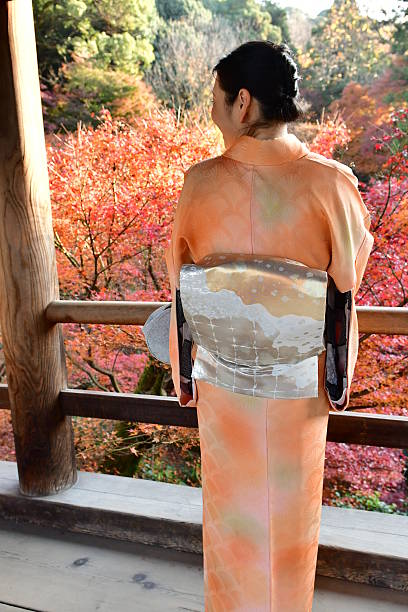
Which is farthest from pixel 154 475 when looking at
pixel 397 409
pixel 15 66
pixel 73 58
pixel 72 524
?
pixel 73 58

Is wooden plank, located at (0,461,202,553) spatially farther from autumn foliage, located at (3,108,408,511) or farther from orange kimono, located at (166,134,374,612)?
autumn foliage, located at (3,108,408,511)

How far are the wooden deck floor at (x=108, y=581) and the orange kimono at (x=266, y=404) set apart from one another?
0.36 metres

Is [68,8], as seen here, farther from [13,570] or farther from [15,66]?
[13,570]

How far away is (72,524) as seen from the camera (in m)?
1.95

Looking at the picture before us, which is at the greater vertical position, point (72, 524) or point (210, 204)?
point (210, 204)

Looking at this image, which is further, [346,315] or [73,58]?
[73,58]

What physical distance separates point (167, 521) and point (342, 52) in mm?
8087

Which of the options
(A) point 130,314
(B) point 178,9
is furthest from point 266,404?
(B) point 178,9

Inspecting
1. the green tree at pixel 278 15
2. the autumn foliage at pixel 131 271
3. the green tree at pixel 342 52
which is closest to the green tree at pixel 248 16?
the green tree at pixel 278 15

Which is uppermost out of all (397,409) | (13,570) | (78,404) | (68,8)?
(68,8)

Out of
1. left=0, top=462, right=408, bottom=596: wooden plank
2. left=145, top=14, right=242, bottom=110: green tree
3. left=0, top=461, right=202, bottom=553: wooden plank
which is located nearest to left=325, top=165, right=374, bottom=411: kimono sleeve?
left=0, top=462, right=408, bottom=596: wooden plank

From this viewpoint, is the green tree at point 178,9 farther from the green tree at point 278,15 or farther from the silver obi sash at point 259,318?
the silver obi sash at point 259,318

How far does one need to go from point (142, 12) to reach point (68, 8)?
1160 mm

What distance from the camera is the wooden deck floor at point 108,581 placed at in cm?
156
